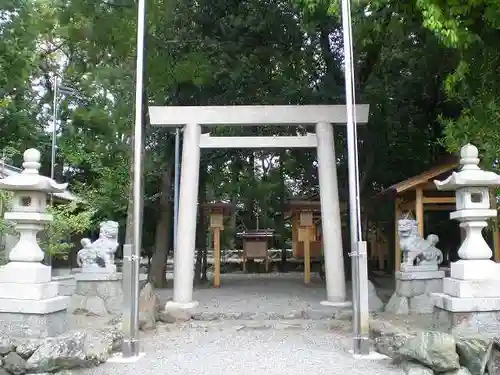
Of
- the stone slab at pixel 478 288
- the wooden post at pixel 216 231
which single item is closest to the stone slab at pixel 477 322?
the stone slab at pixel 478 288

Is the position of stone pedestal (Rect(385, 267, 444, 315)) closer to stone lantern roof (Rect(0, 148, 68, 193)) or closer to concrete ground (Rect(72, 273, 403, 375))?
concrete ground (Rect(72, 273, 403, 375))

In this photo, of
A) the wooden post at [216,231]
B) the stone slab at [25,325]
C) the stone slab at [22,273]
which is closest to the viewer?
the stone slab at [25,325]

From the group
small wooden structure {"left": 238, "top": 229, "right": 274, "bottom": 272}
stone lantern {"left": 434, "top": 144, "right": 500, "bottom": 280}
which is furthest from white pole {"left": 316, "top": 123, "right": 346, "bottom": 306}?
small wooden structure {"left": 238, "top": 229, "right": 274, "bottom": 272}

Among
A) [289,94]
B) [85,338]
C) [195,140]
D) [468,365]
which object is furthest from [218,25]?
[468,365]

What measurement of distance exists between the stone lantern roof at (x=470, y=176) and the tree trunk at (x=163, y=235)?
8.35 meters

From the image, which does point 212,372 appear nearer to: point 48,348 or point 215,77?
point 48,348

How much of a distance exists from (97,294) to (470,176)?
670 centimetres

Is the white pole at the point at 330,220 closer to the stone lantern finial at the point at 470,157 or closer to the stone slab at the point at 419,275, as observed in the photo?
the stone slab at the point at 419,275

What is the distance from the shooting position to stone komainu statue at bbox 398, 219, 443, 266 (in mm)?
9195

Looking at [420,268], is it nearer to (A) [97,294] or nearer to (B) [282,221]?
(A) [97,294]

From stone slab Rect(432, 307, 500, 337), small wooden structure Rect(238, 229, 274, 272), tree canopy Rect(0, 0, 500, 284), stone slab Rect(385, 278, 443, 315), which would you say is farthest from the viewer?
small wooden structure Rect(238, 229, 274, 272)

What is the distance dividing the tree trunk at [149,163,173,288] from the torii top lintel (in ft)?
12.0

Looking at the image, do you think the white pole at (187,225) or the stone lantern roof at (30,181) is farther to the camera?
the white pole at (187,225)

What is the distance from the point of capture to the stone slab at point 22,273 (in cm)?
606
